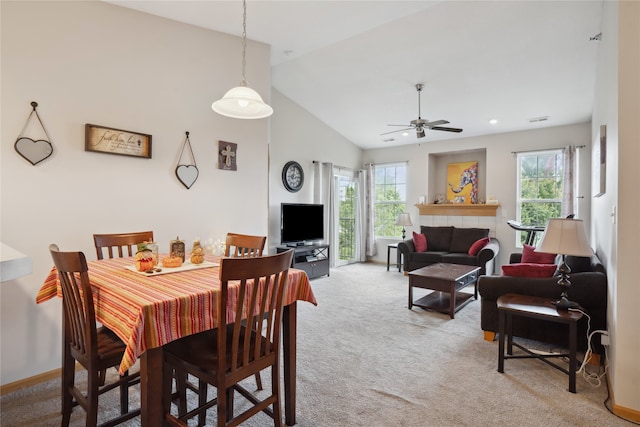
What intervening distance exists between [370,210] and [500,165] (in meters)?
2.60

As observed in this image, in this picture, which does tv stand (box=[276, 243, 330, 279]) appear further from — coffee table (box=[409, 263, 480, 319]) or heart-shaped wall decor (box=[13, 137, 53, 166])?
heart-shaped wall decor (box=[13, 137, 53, 166])

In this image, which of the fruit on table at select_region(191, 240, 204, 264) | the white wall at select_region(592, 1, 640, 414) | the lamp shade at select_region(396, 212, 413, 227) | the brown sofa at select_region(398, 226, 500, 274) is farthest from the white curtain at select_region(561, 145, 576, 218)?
the fruit on table at select_region(191, 240, 204, 264)

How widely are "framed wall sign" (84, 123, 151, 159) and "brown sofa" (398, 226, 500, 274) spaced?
4450 millimetres

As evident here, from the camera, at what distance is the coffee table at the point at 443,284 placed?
3.73m

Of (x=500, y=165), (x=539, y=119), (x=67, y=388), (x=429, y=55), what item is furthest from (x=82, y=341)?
(x=500, y=165)

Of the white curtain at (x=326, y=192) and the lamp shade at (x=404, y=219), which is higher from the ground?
the white curtain at (x=326, y=192)

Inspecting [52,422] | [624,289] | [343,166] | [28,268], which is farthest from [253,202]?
[343,166]

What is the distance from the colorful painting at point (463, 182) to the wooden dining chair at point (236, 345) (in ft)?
19.1

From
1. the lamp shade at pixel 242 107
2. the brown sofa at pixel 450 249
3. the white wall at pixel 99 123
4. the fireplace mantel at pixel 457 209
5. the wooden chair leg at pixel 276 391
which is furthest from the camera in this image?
the fireplace mantel at pixel 457 209

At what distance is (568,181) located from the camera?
539 centimetres

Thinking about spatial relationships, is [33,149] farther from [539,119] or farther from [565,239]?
[539,119]

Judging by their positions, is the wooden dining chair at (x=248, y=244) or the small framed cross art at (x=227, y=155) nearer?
the wooden dining chair at (x=248, y=244)

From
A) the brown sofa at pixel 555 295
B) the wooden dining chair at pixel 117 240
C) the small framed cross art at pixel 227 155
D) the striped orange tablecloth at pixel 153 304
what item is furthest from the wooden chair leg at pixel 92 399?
the brown sofa at pixel 555 295

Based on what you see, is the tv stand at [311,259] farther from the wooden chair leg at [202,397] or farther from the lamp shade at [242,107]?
the wooden chair leg at [202,397]
